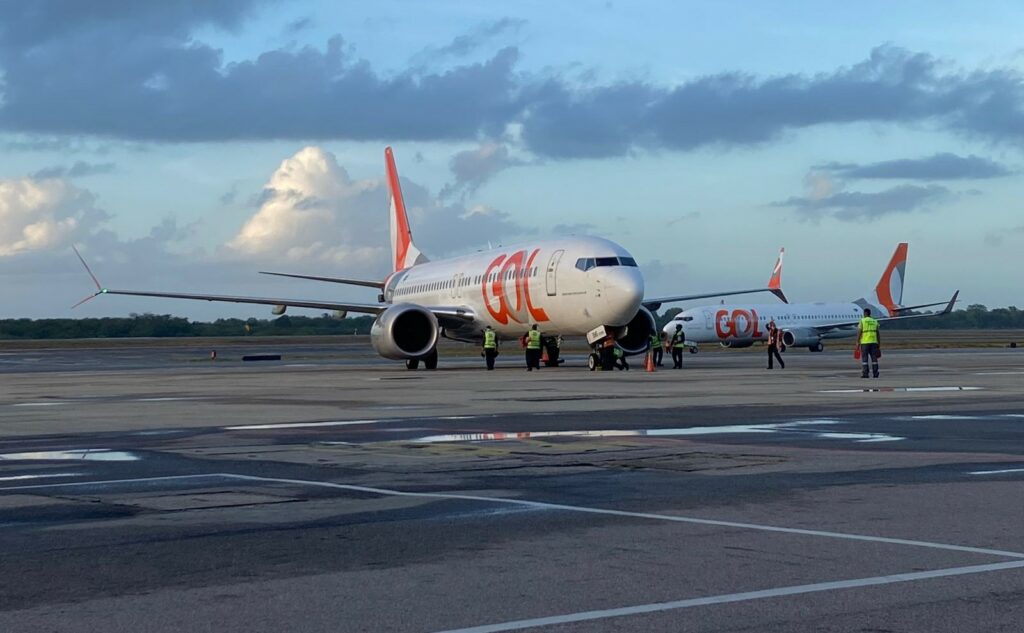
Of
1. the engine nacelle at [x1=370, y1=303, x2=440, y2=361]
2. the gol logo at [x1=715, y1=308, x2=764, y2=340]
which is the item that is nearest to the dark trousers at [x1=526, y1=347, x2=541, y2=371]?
the engine nacelle at [x1=370, y1=303, x2=440, y2=361]

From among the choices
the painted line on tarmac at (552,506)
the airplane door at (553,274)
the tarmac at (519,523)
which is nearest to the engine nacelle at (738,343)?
the airplane door at (553,274)

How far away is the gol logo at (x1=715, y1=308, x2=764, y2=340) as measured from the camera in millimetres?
73438

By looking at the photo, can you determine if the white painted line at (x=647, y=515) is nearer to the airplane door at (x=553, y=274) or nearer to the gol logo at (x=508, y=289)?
the airplane door at (x=553, y=274)

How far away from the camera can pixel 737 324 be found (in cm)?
7388

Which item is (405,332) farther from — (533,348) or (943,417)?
(943,417)

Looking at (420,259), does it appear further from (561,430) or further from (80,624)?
(80,624)

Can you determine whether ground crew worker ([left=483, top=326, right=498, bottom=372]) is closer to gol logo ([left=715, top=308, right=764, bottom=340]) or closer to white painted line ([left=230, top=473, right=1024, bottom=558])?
white painted line ([left=230, top=473, right=1024, bottom=558])

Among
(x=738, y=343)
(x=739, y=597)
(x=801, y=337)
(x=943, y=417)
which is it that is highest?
(x=801, y=337)

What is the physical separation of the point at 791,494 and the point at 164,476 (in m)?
5.50

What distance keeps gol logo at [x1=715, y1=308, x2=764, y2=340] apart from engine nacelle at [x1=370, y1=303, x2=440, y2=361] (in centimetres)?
3446

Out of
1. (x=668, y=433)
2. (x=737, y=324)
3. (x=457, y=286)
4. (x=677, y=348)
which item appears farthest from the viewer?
(x=737, y=324)

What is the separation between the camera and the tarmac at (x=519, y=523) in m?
6.14

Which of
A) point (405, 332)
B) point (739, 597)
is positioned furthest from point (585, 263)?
point (739, 597)

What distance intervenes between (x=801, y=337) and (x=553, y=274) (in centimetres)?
3981
